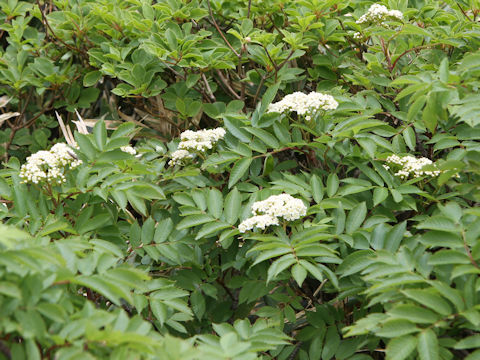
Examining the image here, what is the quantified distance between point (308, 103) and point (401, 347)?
34.0 inches

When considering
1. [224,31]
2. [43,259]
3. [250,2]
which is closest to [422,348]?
[43,259]

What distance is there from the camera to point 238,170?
188 centimetres

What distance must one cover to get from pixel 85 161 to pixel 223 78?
0.93 metres

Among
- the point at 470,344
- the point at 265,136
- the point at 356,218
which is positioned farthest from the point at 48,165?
the point at 470,344

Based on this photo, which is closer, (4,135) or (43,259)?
(43,259)

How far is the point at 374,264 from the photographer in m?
1.53

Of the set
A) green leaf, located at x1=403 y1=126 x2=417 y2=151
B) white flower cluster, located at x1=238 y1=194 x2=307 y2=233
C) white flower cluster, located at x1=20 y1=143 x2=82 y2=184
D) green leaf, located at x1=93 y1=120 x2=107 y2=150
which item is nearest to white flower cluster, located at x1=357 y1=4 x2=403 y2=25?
green leaf, located at x1=403 y1=126 x2=417 y2=151

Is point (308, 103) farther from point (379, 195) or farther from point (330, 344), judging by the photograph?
point (330, 344)

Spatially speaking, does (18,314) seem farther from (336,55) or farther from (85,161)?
(336,55)

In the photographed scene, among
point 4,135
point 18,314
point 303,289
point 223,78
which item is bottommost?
point 303,289

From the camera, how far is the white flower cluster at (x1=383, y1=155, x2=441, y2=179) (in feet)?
5.68

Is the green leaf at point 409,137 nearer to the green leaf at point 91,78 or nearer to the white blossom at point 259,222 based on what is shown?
the white blossom at point 259,222

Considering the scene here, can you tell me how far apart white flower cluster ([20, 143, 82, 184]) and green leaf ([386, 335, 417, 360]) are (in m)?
1.04

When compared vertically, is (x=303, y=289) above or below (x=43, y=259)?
below
